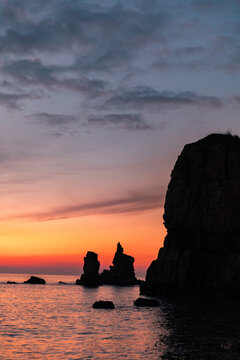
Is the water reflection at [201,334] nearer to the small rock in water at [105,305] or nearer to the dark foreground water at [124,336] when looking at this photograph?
the dark foreground water at [124,336]

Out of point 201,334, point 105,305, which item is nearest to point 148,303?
point 105,305

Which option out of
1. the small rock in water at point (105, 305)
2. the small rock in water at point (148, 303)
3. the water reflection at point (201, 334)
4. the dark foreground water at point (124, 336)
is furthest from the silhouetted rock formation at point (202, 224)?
the dark foreground water at point (124, 336)

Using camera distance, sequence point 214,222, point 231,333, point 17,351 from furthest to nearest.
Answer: point 214,222 → point 231,333 → point 17,351

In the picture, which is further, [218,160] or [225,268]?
[218,160]

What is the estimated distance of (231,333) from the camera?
4769cm

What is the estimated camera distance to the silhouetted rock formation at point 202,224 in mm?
111562

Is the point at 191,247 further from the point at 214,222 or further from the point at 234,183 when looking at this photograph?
the point at 234,183

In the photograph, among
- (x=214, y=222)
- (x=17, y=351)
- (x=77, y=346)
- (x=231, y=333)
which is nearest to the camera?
(x=17, y=351)

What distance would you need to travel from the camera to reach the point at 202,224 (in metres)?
117

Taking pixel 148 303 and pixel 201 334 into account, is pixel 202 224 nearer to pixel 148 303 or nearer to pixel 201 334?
pixel 148 303

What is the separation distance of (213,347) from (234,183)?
80.2 m

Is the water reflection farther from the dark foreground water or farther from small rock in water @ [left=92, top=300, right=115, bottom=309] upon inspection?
small rock in water @ [left=92, top=300, right=115, bottom=309]

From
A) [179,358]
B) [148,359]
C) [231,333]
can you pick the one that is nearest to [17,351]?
[148,359]

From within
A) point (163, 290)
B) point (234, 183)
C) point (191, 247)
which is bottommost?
point (163, 290)
